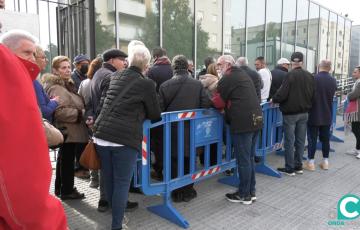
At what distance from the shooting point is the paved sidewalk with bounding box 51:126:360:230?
351 cm

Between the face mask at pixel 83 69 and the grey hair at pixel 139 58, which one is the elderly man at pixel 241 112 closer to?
the grey hair at pixel 139 58

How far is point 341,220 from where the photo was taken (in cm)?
366

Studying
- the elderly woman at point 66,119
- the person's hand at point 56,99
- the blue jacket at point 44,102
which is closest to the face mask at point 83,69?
the elderly woman at point 66,119

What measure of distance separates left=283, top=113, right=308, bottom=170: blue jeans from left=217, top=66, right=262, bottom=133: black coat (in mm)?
1477

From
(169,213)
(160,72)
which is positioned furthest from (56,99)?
(169,213)

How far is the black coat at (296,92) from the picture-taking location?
5000 mm

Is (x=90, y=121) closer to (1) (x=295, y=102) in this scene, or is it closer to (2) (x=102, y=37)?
(1) (x=295, y=102)

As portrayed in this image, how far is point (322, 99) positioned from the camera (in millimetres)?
5434

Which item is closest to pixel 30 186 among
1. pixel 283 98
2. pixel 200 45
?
pixel 283 98

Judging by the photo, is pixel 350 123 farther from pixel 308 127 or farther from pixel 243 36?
pixel 243 36

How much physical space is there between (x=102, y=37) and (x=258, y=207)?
16.6ft

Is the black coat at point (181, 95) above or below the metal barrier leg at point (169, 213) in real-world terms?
above

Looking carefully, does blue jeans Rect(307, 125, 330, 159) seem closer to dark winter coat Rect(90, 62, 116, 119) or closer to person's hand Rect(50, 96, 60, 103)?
dark winter coat Rect(90, 62, 116, 119)

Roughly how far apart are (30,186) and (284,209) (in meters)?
3.64
